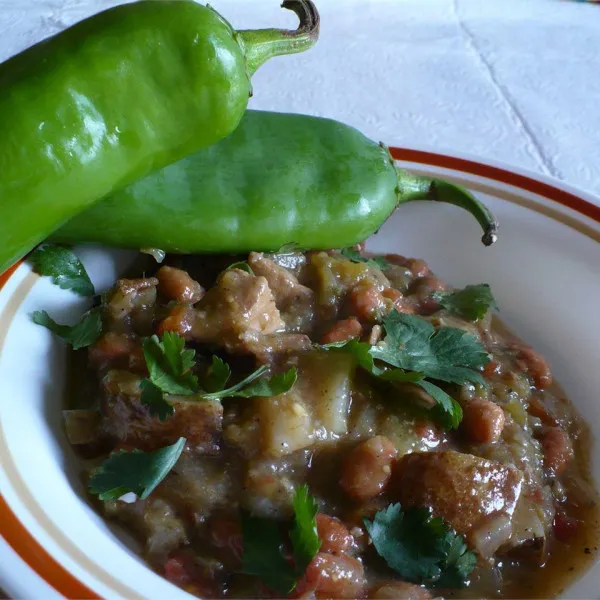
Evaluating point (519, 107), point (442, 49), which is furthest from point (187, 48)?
point (442, 49)

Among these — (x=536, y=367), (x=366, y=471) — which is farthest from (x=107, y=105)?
(x=536, y=367)

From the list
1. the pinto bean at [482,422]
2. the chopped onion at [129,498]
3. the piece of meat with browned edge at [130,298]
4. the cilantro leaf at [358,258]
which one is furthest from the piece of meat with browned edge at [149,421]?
the cilantro leaf at [358,258]

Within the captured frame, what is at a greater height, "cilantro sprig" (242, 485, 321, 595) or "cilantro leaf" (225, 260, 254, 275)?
"cilantro leaf" (225, 260, 254, 275)

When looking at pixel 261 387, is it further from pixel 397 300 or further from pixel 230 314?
pixel 397 300

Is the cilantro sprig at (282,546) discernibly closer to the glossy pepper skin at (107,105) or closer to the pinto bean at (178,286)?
the pinto bean at (178,286)

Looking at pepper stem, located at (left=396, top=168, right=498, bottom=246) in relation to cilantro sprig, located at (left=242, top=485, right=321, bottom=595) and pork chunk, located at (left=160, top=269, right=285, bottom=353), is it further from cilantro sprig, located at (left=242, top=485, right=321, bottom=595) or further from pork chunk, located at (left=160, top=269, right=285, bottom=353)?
cilantro sprig, located at (left=242, top=485, right=321, bottom=595)

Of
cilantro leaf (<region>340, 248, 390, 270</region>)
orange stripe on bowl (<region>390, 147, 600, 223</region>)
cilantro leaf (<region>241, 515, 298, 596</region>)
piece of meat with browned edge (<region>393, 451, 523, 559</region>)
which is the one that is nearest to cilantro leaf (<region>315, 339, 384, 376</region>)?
piece of meat with browned edge (<region>393, 451, 523, 559</region>)

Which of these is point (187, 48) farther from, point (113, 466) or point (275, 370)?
point (113, 466)

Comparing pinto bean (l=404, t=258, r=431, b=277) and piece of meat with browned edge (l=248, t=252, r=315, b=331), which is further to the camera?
pinto bean (l=404, t=258, r=431, b=277)

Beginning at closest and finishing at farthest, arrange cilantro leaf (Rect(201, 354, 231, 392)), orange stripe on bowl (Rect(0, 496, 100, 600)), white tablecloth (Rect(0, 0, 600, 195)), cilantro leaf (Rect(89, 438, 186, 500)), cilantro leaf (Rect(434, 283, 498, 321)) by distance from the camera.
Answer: orange stripe on bowl (Rect(0, 496, 100, 600))
cilantro leaf (Rect(89, 438, 186, 500))
cilantro leaf (Rect(201, 354, 231, 392))
cilantro leaf (Rect(434, 283, 498, 321))
white tablecloth (Rect(0, 0, 600, 195))
